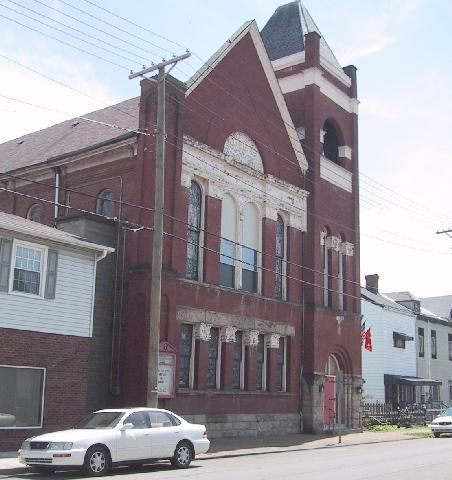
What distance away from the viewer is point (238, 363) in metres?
28.2

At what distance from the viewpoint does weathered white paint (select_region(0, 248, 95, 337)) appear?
1891 cm

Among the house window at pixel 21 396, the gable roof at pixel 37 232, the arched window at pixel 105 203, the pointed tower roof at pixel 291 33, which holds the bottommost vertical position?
the house window at pixel 21 396

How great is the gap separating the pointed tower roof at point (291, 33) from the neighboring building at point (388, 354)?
16.5 m

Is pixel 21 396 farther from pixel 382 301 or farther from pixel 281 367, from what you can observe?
pixel 382 301

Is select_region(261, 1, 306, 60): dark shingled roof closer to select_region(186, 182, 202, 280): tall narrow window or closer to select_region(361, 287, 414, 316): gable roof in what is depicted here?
select_region(186, 182, 202, 280): tall narrow window

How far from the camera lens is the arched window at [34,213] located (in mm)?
28906

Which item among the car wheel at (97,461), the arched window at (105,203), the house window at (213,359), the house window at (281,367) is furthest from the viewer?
the house window at (281,367)

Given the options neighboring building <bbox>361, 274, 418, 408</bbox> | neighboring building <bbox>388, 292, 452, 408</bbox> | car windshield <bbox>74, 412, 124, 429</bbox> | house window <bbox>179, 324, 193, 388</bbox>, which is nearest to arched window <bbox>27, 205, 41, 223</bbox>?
house window <bbox>179, 324, 193, 388</bbox>

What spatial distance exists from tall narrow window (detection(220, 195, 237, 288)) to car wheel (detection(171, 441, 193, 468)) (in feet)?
36.1

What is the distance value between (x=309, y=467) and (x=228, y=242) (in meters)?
12.7

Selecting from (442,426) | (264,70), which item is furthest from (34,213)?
(442,426)

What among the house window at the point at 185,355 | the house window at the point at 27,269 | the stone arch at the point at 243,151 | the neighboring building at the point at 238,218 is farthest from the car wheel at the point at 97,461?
the stone arch at the point at 243,151

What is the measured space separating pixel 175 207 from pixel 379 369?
81.5 feet

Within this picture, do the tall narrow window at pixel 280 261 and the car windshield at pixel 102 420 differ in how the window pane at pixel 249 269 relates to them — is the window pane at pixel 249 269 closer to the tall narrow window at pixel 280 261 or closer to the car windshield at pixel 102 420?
the tall narrow window at pixel 280 261
